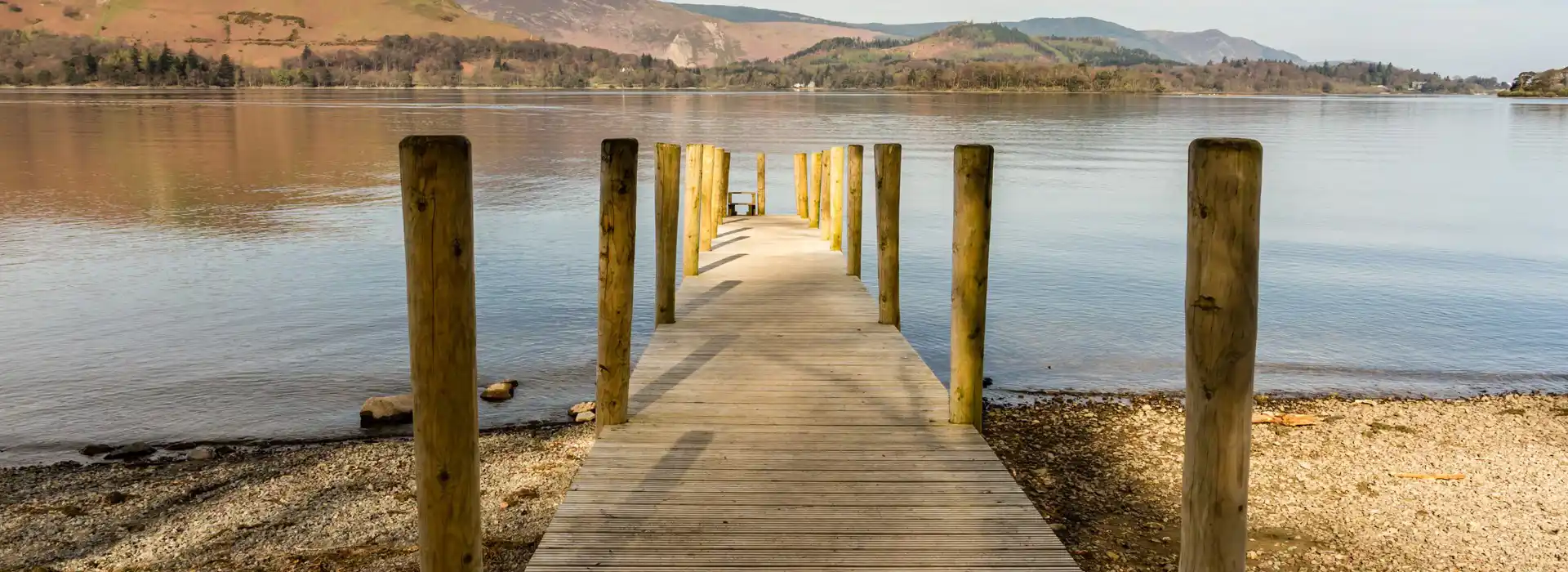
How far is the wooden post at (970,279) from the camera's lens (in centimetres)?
707

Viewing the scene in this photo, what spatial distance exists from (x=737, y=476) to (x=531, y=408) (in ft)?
16.6

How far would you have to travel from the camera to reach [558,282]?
60.6ft

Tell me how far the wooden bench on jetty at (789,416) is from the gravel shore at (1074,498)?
955 millimetres

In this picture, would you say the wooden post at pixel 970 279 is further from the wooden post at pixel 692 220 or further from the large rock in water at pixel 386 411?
the wooden post at pixel 692 220

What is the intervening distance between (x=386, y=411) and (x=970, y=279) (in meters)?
5.58

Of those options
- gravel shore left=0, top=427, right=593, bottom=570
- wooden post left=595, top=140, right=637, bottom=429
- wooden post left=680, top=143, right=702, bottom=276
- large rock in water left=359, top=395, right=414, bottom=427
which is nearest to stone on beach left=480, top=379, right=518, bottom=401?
large rock in water left=359, top=395, right=414, bottom=427

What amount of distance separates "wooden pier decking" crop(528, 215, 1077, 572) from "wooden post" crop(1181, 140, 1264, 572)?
90cm

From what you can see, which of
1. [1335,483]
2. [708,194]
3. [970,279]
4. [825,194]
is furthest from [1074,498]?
[825,194]

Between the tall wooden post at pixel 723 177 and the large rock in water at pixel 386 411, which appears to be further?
the tall wooden post at pixel 723 177

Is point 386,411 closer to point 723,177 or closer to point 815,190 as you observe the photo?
point 723,177

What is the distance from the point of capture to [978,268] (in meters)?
7.11

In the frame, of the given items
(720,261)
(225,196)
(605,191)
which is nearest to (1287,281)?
(720,261)

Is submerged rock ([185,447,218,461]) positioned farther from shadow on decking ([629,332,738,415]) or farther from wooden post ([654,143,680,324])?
wooden post ([654,143,680,324])

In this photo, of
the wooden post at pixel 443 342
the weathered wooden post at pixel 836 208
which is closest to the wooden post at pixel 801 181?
the weathered wooden post at pixel 836 208
